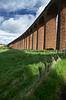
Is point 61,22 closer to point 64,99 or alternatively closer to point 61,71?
point 61,71

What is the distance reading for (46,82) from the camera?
6.45 metres

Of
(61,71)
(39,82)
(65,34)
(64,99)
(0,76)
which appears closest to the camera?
(64,99)

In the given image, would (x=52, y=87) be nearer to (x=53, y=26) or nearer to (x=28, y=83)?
(x=28, y=83)

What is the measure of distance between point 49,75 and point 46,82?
43 centimetres

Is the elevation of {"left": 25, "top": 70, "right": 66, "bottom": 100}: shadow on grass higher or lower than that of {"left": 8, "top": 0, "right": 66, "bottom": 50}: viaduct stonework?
lower

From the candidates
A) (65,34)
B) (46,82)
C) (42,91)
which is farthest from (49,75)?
(65,34)

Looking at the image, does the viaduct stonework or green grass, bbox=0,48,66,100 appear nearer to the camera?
green grass, bbox=0,48,66,100

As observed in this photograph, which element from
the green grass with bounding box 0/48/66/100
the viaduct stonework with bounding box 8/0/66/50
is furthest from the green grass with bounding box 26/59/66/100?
the viaduct stonework with bounding box 8/0/66/50

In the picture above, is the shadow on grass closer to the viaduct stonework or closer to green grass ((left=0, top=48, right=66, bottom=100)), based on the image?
green grass ((left=0, top=48, right=66, bottom=100))

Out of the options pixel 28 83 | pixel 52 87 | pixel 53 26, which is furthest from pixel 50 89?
pixel 53 26

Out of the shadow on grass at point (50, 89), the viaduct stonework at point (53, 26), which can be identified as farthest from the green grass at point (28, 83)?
the viaduct stonework at point (53, 26)

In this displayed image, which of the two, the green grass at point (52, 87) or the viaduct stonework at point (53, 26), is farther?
the viaduct stonework at point (53, 26)

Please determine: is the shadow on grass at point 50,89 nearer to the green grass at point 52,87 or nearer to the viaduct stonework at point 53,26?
the green grass at point 52,87

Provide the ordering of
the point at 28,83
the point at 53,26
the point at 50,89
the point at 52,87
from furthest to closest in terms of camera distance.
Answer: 1. the point at 53,26
2. the point at 28,83
3. the point at 52,87
4. the point at 50,89
